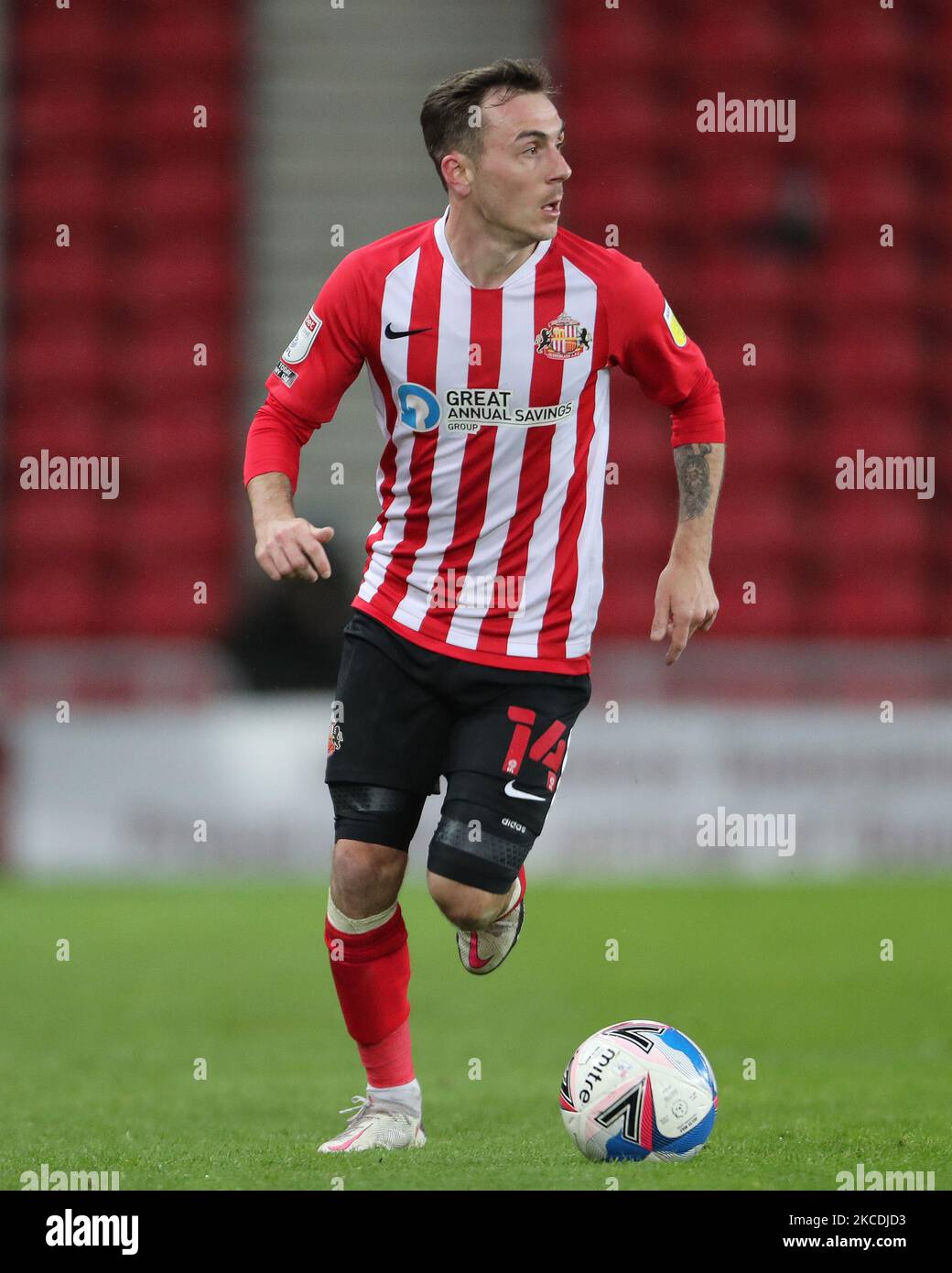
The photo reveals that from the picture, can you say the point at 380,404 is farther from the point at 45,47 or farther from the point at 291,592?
the point at 45,47

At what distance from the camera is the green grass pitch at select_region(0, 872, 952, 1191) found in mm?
4254

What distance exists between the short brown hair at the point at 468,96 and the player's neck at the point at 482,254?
0.15 metres

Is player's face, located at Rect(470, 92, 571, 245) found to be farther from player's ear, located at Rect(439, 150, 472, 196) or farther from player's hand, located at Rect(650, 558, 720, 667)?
player's hand, located at Rect(650, 558, 720, 667)

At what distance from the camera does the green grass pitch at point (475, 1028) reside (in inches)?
167

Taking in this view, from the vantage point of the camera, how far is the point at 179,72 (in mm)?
17547

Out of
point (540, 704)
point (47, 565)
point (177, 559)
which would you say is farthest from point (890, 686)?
point (540, 704)

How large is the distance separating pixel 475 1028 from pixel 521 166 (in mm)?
4155

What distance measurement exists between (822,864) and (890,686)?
4.64 ft

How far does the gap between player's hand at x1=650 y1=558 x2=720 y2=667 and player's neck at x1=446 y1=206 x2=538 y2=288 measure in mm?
844

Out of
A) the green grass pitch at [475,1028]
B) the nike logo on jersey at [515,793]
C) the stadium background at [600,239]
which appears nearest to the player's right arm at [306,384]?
the nike logo on jersey at [515,793]

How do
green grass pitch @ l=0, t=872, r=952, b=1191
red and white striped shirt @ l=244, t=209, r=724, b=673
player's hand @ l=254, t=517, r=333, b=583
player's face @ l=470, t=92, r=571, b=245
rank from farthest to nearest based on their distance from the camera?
red and white striped shirt @ l=244, t=209, r=724, b=673 < player's face @ l=470, t=92, r=571, b=245 < green grass pitch @ l=0, t=872, r=952, b=1191 < player's hand @ l=254, t=517, r=333, b=583

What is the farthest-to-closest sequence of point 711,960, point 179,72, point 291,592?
1. point 179,72
2. point 291,592
3. point 711,960

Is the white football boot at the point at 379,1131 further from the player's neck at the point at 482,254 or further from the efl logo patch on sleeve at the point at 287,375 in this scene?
the player's neck at the point at 482,254

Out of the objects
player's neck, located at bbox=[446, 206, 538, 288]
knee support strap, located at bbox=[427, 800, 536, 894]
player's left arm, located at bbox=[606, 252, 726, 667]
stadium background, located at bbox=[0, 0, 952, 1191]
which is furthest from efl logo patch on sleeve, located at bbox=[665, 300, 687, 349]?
stadium background, located at bbox=[0, 0, 952, 1191]
